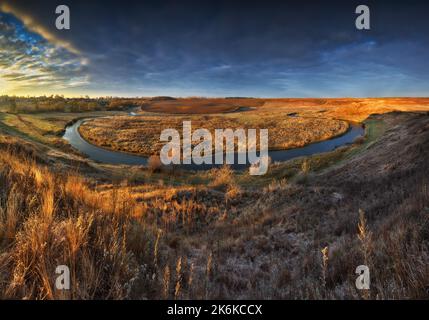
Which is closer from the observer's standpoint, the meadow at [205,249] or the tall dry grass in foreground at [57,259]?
the tall dry grass in foreground at [57,259]

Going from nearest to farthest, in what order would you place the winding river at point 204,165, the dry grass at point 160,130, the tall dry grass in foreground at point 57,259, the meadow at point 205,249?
the tall dry grass in foreground at point 57,259 < the meadow at point 205,249 < the winding river at point 204,165 < the dry grass at point 160,130

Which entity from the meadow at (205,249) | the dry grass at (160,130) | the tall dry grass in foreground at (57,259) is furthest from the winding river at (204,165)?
the tall dry grass in foreground at (57,259)

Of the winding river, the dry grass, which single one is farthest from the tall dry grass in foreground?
the dry grass

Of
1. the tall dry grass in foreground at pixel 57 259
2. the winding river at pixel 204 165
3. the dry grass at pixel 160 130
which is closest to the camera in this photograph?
the tall dry grass in foreground at pixel 57 259

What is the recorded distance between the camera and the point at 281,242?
6379mm

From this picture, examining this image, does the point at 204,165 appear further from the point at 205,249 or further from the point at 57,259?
the point at 57,259

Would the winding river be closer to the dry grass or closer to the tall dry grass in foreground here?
the dry grass

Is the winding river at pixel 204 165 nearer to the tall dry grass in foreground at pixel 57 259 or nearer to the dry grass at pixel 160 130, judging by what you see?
the dry grass at pixel 160 130

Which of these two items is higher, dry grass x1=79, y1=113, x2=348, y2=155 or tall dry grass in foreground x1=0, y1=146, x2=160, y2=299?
dry grass x1=79, y1=113, x2=348, y2=155

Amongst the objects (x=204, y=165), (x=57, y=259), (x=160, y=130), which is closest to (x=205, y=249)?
(x=57, y=259)

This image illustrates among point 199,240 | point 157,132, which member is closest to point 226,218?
point 199,240

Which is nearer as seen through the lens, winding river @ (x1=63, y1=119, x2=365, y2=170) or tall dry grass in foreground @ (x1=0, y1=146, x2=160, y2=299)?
tall dry grass in foreground @ (x1=0, y1=146, x2=160, y2=299)
